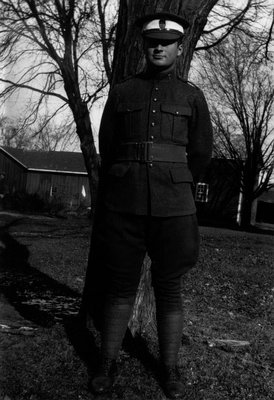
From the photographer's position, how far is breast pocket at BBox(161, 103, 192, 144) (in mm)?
3301

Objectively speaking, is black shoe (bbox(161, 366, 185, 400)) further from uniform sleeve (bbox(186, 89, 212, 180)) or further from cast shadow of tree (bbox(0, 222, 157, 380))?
uniform sleeve (bbox(186, 89, 212, 180))

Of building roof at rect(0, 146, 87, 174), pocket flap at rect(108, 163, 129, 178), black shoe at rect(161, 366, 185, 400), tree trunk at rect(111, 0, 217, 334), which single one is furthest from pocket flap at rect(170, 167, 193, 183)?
building roof at rect(0, 146, 87, 174)

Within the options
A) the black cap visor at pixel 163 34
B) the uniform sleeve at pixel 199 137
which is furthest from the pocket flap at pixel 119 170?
the black cap visor at pixel 163 34

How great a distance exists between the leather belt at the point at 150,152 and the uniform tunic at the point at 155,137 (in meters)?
0.02

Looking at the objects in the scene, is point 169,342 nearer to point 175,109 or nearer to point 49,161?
point 175,109

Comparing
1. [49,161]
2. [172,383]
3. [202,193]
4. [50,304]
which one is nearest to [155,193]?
[172,383]

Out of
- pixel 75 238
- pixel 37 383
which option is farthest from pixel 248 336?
pixel 75 238

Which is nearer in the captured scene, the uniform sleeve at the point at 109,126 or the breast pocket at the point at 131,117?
the breast pocket at the point at 131,117

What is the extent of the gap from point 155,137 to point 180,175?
0.91 ft

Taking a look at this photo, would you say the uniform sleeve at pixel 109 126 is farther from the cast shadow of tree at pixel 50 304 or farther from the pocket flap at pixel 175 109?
the cast shadow of tree at pixel 50 304

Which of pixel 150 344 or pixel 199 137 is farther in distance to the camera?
pixel 150 344

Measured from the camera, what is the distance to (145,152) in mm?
3266

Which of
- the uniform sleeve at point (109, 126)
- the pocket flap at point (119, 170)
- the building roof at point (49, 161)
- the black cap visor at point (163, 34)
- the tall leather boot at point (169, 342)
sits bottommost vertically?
the tall leather boot at point (169, 342)

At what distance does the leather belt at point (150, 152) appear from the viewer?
10.7 ft
